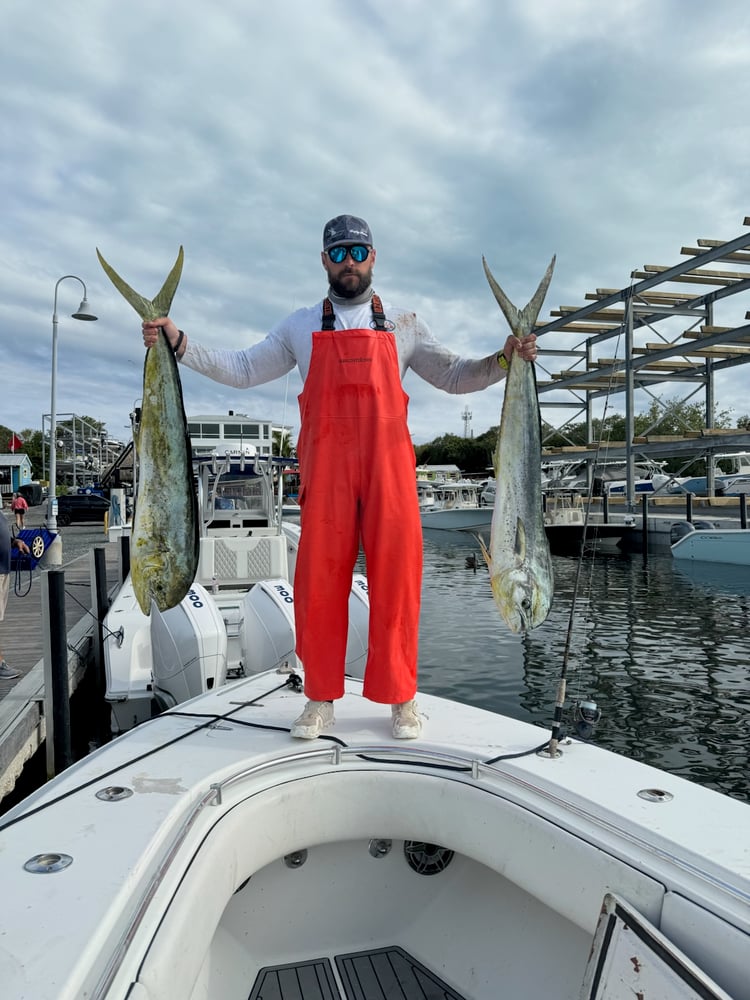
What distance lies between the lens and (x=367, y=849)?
2697 millimetres

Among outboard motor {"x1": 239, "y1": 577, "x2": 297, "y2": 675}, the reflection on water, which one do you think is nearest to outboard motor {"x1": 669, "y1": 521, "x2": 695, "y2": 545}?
the reflection on water

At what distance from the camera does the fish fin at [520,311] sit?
261 cm

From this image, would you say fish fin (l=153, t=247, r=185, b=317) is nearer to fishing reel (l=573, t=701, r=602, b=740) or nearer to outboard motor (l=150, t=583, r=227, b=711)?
fishing reel (l=573, t=701, r=602, b=740)

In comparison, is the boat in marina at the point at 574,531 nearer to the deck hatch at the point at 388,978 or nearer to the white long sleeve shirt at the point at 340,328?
the white long sleeve shirt at the point at 340,328

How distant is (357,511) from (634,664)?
7105mm

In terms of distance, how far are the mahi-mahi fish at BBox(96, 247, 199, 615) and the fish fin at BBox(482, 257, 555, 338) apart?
1208 millimetres

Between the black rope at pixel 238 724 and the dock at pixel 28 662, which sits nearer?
the black rope at pixel 238 724

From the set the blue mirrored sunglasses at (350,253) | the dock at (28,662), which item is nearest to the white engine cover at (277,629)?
the dock at (28,662)

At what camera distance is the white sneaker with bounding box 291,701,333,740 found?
2598mm

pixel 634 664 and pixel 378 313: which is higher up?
pixel 378 313

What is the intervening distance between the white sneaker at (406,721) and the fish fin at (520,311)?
149 centimetres

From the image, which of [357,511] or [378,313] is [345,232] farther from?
[357,511]

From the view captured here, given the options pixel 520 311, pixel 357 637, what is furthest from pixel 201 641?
pixel 520 311

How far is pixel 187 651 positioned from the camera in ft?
16.9
